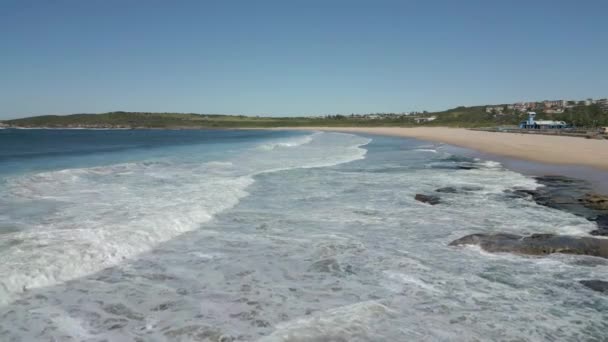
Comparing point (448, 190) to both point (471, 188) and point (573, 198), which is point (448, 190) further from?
point (573, 198)

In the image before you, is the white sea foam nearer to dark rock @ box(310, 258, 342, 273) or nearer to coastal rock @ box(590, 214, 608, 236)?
dark rock @ box(310, 258, 342, 273)

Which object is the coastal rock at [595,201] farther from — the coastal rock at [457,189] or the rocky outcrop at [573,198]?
the coastal rock at [457,189]

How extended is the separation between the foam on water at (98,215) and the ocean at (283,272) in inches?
2.2

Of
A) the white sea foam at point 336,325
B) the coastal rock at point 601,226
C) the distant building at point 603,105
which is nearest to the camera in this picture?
the white sea foam at point 336,325

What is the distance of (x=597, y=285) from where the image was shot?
779 cm

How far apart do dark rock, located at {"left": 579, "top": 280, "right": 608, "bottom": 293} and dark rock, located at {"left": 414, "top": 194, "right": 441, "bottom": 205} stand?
24.9 ft

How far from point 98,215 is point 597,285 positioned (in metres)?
12.2

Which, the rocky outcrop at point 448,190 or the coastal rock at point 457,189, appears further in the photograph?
the coastal rock at point 457,189

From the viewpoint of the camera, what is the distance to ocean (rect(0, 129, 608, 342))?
6.33 meters

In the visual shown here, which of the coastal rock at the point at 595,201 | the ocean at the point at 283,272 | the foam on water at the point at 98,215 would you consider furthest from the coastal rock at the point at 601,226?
the foam on water at the point at 98,215

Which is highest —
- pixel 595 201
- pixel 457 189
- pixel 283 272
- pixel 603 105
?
pixel 603 105

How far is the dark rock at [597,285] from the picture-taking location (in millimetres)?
7625

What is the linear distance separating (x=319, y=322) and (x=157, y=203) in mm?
10210

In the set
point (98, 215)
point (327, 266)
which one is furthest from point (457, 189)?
point (98, 215)
